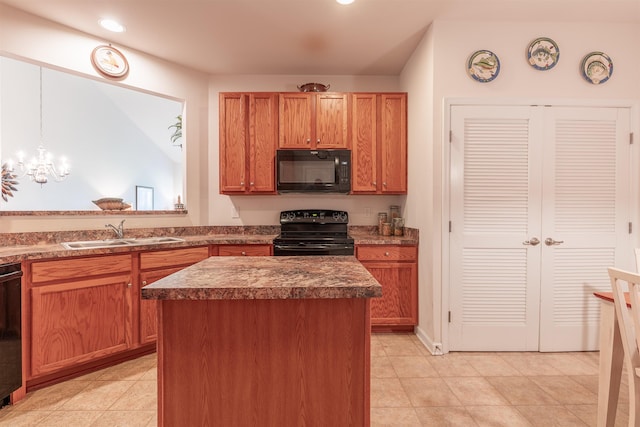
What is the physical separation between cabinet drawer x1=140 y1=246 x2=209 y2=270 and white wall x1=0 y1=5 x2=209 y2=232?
2.23 feet

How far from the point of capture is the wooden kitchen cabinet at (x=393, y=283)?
2.96m

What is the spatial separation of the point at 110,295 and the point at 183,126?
6.25 ft

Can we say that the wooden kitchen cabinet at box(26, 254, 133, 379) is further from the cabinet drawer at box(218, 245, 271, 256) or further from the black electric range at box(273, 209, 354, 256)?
the black electric range at box(273, 209, 354, 256)

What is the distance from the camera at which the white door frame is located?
99.7 inches

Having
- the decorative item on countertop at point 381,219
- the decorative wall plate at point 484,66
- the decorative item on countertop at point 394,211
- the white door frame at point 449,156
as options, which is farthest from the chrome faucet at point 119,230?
the decorative wall plate at point 484,66

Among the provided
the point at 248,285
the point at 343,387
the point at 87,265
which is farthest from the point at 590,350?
the point at 87,265

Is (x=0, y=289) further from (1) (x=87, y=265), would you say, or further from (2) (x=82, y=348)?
(2) (x=82, y=348)

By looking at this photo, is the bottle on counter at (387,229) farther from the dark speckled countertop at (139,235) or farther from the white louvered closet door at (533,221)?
the white louvered closet door at (533,221)

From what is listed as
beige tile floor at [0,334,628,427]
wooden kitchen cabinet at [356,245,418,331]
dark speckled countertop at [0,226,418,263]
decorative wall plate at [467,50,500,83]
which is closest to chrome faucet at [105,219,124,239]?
dark speckled countertop at [0,226,418,263]

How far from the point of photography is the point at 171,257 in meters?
2.65

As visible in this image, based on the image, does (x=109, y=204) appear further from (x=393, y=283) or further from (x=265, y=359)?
(x=393, y=283)

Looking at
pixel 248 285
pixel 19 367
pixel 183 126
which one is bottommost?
pixel 19 367

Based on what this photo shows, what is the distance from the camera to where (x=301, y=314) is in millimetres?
1219

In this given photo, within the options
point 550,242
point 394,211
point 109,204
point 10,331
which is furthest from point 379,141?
point 10,331
